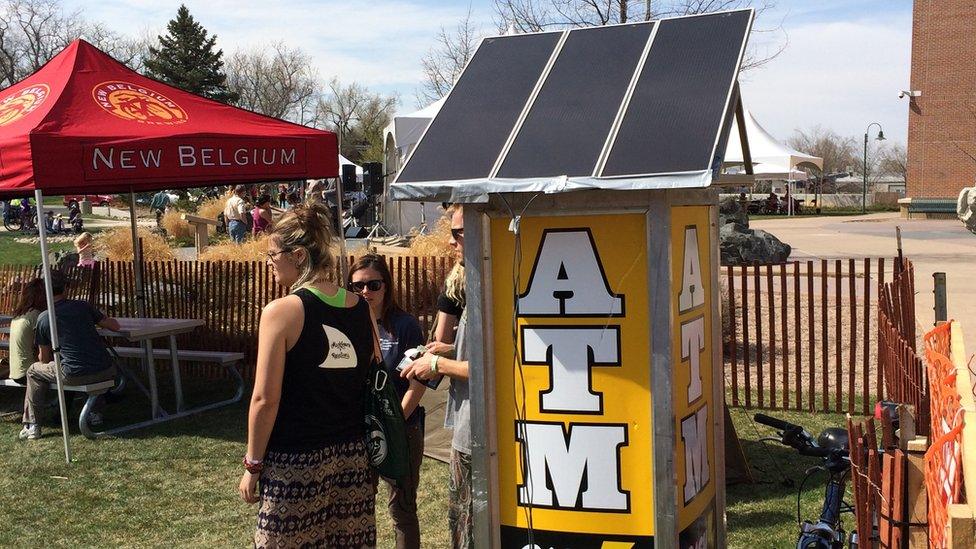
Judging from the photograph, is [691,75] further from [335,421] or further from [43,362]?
[43,362]

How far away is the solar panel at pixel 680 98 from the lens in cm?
301

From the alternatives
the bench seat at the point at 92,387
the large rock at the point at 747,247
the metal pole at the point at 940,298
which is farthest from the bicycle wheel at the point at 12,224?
the metal pole at the point at 940,298

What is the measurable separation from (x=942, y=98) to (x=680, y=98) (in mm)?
52183

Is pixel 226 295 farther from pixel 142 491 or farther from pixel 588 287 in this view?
pixel 588 287

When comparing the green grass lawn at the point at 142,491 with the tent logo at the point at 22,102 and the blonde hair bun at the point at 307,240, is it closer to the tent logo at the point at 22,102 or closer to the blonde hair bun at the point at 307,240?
the blonde hair bun at the point at 307,240

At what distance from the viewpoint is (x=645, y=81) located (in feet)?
11.0

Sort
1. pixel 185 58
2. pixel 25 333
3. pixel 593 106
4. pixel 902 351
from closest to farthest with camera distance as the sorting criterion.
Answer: pixel 593 106, pixel 902 351, pixel 25 333, pixel 185 58

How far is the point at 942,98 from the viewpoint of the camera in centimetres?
4928

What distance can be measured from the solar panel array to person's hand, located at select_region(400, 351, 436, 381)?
83 cm

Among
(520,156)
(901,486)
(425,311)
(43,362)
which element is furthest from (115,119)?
(901,486)

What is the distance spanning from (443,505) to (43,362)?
13.4 feet

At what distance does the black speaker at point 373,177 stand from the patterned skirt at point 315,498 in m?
23.2

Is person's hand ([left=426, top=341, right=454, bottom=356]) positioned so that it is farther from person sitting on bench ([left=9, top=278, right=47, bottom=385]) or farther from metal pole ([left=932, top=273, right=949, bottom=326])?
person sitting on bench ([left=9, top=278, right=47, bottom=385])

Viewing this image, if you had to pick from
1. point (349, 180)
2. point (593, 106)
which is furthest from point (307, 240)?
point (349, 180)
